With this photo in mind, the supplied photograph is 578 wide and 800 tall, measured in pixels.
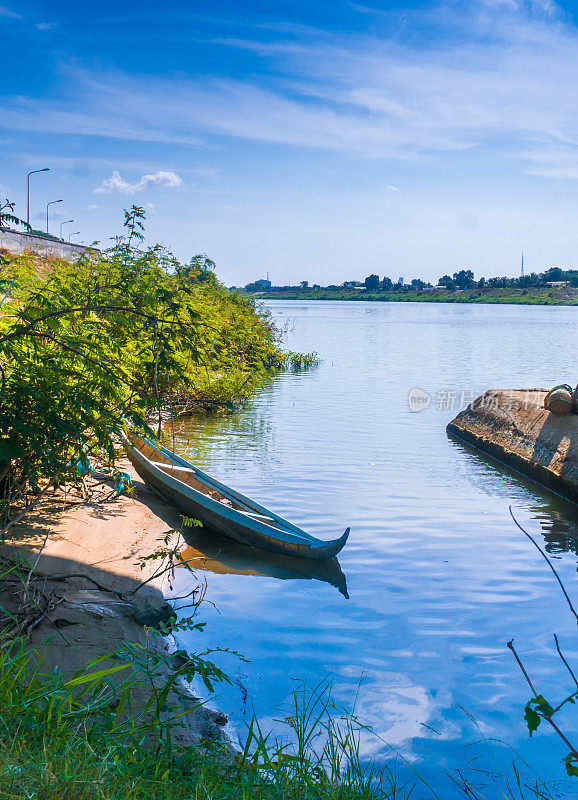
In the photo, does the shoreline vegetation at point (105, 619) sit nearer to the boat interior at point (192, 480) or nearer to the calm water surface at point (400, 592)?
the calm water surface at point (400, 592)

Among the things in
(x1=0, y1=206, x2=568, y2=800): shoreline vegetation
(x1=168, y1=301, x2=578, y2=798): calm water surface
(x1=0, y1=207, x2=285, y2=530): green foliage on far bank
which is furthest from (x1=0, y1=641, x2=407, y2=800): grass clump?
(x1=0, y1=207, x2=285, y2=530): green foliage on far bank

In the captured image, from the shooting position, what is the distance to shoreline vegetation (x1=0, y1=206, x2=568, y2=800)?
12.5ft

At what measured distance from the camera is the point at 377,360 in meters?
36.5

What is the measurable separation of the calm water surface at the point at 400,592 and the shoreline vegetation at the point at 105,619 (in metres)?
0.28

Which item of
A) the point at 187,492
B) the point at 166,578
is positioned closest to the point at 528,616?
the point at 166,578

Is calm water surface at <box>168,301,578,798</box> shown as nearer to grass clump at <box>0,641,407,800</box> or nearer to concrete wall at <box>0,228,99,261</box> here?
grass clump at <box>0,641,407,800</box>

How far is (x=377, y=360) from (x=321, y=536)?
27.1m

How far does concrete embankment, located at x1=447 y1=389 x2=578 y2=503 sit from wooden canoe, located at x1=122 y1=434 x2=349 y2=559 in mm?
5271

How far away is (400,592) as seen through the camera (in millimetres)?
8258

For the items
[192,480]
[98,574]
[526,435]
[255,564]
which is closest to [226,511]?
[255,564]

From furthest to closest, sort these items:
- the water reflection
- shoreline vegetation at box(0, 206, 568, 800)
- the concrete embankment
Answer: the concrete embankment
the water reflection
shoreline vegetation at box(0, 206, 568, 800)

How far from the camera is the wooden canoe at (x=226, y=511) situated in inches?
352

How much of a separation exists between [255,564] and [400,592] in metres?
1.94


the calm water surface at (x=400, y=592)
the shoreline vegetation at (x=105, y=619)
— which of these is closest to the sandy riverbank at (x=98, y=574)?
the shoreline vegetation at (x=105, y=619)
